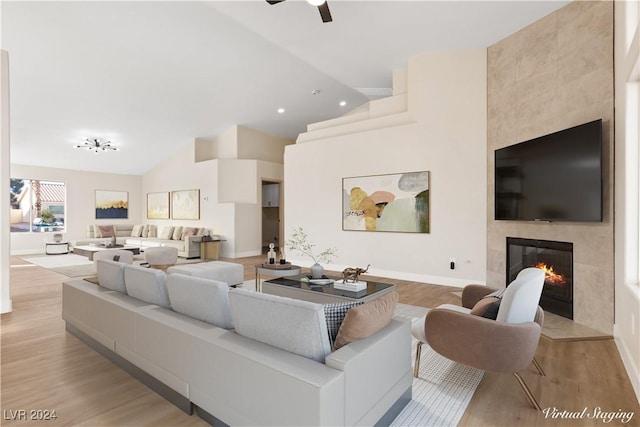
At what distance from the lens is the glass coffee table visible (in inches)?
137

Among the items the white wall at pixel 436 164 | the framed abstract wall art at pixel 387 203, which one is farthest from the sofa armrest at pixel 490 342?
the framed abstract wall art at pixel 387 203

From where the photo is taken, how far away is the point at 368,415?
169 centimetres

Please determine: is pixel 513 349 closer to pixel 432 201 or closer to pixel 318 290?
pixel 318 290

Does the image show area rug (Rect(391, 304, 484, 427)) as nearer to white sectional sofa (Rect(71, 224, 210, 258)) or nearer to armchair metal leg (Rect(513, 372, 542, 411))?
armchair metal leg (Rect(513, 372, 542, 411))

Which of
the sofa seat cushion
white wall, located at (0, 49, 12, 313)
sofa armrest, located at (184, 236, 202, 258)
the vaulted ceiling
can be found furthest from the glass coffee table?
the sofa seat cushion

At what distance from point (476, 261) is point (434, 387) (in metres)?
3.43

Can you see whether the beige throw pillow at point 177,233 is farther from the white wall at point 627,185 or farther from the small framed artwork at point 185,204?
the white wall at point 627,185

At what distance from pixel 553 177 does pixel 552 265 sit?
111 cm

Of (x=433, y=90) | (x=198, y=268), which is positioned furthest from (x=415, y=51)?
(x=198, y=268)

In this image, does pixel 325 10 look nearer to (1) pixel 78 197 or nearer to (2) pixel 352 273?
(2) pixel 352 273

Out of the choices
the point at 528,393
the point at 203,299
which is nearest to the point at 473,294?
the point at 528,393

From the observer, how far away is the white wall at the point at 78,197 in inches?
388

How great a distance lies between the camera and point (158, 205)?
11.3 m

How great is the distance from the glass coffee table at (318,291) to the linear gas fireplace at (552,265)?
1.98m
